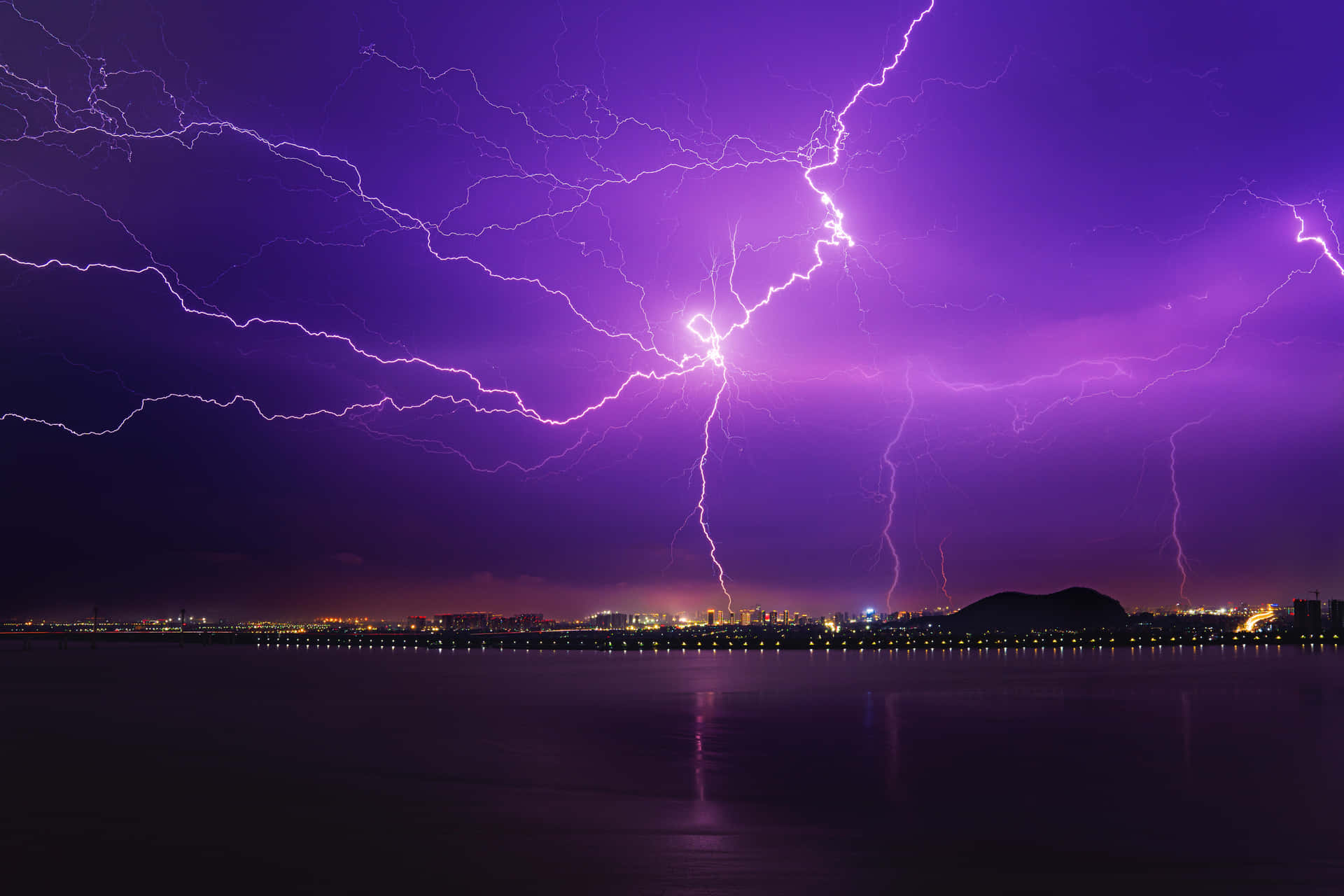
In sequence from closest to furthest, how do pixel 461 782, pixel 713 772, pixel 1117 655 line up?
pixel 461 782 → pixel 713 772 → pixel 1117 655

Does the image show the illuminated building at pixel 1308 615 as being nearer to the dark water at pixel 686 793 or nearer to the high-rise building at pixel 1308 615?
the high-rise building at pixel 1308 615

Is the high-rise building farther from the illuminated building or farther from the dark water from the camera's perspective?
the dark water

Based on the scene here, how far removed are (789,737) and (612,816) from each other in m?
10.3

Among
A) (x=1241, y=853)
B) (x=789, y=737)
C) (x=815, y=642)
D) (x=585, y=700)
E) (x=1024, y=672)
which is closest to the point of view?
(x=1241, y=853)

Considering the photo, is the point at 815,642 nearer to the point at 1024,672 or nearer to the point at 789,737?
the point at 1024,672

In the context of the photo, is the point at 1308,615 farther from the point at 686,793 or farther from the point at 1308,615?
the point at 686,793

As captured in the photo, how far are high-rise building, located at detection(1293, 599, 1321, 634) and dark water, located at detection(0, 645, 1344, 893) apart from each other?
475 feet

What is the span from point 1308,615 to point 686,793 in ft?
587

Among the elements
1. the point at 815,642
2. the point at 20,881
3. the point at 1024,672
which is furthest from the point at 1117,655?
the point at 20,881

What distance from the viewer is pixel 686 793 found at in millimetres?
16062

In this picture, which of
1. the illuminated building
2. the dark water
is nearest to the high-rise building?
the illuminated building

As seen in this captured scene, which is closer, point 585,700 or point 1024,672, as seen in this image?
point 585,700

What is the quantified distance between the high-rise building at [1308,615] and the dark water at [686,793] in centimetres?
14468

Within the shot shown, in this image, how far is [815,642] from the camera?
121 meters
